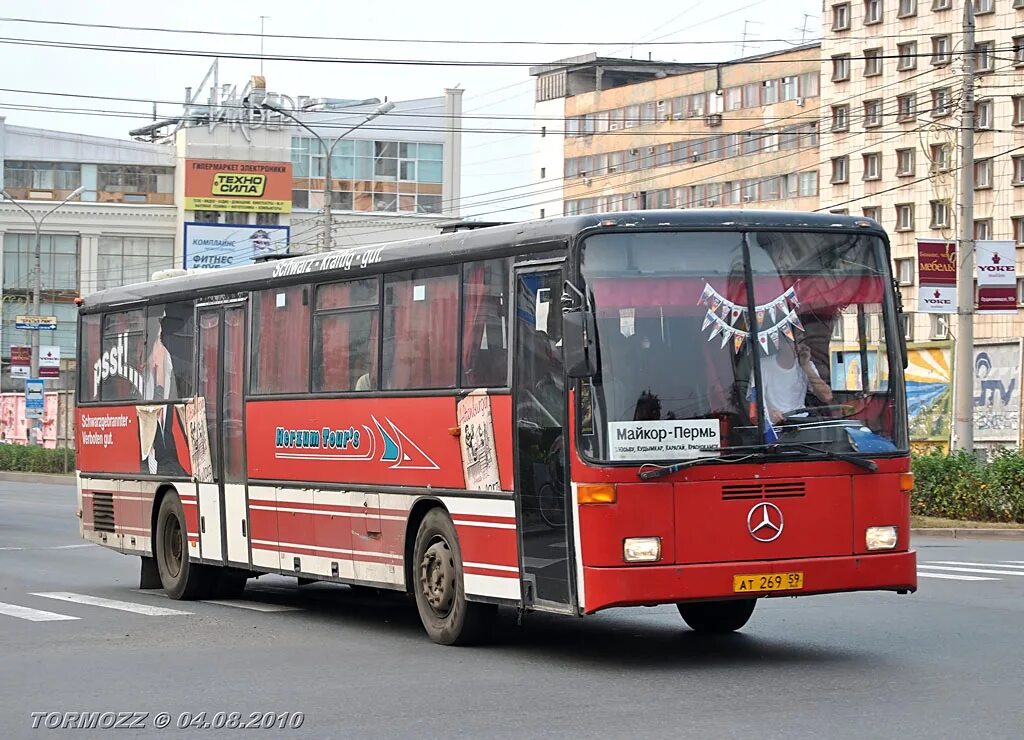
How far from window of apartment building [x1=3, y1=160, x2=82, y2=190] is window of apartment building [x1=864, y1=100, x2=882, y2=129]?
141ft

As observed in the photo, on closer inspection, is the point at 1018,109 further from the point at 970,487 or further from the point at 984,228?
the point at 970,487

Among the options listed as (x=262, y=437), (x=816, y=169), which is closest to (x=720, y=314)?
(x=262, y=437)

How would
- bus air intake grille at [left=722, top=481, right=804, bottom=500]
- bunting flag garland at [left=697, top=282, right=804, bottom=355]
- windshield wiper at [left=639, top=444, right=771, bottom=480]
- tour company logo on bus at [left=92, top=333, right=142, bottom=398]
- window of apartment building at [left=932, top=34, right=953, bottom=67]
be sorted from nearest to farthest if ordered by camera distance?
windshield wiper at [left=639, top=444, right=771, bottom=480], bus air intake grille at [left=722, top=481, right=804, bottom=500], bunting flag garland at [left=697, top=282, right=804, bottom=355], tour company logo on bus at [left=92, top=333, right=142, bottom=398], window of apartment building at [left=932, top=34, right=953, bottom=67]

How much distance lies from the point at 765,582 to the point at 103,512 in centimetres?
1022

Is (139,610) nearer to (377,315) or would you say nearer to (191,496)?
(191,496)

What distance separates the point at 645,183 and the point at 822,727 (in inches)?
3869

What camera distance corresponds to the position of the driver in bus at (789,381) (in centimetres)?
1231

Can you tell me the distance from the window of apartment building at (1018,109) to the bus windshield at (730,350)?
241ft

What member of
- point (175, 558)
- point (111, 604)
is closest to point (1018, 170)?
point (175, 558)

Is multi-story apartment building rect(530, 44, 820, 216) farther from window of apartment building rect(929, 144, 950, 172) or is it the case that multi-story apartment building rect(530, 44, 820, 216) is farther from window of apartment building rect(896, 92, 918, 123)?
window of apartment building rect(929, 144, 950, 172)

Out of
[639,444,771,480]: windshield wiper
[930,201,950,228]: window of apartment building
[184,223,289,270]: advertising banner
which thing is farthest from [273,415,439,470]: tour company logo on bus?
[930,201,950,228]: window of apartment building

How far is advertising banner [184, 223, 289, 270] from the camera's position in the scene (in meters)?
87.1

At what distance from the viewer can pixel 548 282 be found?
1273cm

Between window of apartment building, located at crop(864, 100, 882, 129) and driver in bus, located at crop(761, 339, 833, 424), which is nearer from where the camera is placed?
driver in bus, located at crop(761, 339, 833, 424)
